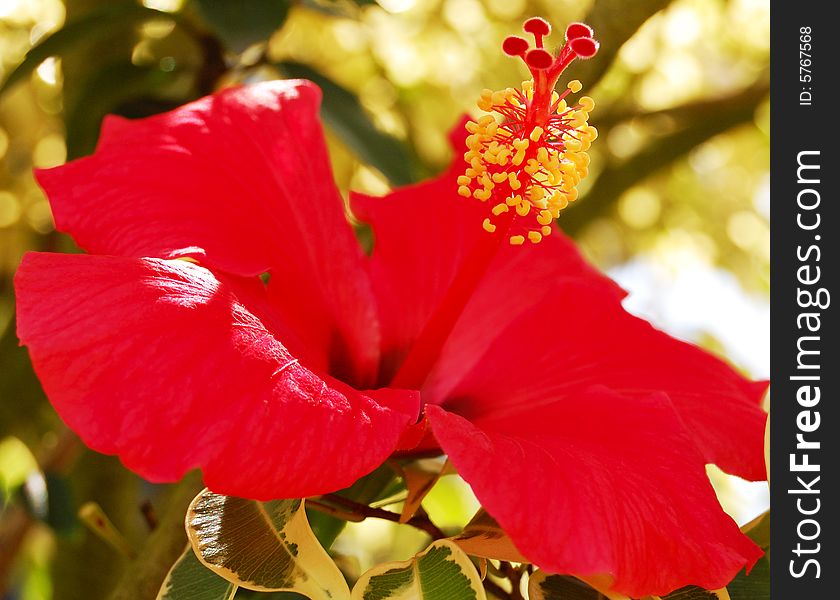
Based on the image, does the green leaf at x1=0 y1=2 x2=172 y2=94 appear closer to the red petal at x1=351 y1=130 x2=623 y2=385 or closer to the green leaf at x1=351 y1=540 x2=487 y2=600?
the red petal at x1=351 y1=130 x2=623 y2=385

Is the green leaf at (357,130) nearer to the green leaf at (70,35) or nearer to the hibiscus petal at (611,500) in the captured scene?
the green leaf at (70,35)

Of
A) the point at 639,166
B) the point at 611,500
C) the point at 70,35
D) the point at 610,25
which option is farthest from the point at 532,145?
the point at 639,166

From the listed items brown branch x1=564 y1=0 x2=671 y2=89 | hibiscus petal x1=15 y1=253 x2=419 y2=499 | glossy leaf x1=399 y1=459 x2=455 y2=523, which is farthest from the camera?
brown branch x1=564 y1=0 x2=671 y2=89

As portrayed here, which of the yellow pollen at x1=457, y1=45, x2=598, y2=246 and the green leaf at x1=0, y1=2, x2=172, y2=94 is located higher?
the green leaf at x1=0, y1=2, x2=172, y2=94

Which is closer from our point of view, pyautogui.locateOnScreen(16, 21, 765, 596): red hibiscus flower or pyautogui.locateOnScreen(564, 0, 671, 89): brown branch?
pyautogui.locateOnScreen(16, 21, 765, 596): red hibiscus flower

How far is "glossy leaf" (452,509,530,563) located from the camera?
0.44m

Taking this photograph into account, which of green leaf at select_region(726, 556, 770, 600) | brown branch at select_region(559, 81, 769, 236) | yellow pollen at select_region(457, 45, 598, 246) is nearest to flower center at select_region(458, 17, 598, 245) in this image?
yellow pollen at select_region(457, 45, 598, 246)

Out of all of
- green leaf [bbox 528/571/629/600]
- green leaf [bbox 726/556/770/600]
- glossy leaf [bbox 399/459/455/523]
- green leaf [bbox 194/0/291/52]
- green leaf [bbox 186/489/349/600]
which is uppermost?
green leaf [bbox 194/0/291/52]

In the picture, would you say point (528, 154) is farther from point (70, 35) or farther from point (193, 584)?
point (70, 35)

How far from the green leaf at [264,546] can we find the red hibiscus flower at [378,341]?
67 mm

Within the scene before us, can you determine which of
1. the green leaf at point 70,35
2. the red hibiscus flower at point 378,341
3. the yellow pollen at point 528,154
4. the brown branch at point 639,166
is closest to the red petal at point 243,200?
the red hibiscus flower at point 378,341

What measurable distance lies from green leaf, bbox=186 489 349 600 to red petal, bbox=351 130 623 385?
19 cm

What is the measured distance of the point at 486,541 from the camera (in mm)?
449

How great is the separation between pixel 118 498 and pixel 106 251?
1.55 feet
